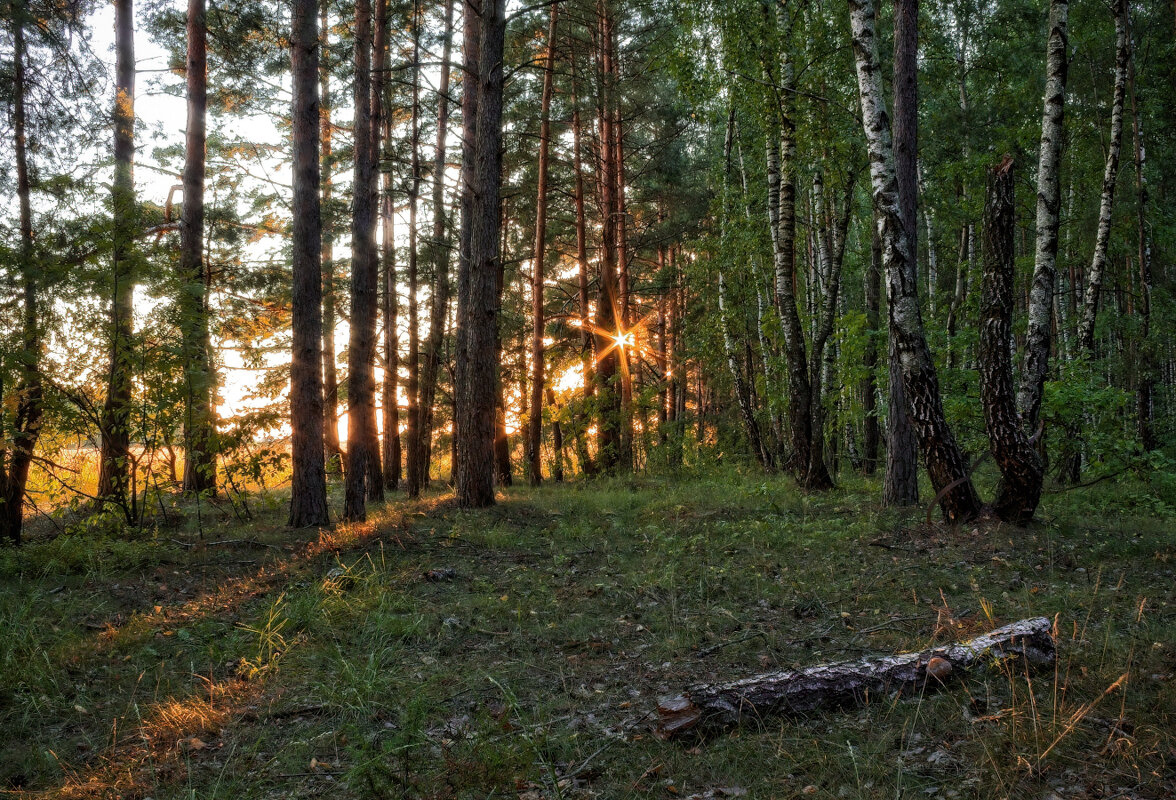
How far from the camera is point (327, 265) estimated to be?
56.4ft

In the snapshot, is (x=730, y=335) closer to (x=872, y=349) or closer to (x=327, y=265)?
(x=872, y=349)

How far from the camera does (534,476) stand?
56.9 ft

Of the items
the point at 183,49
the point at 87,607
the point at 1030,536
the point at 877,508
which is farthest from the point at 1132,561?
the point at 183,49

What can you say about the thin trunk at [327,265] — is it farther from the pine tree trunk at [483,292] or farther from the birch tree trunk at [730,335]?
the birch tree trunk at [730,335]

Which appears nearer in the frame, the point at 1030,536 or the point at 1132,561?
the point at 1132,561

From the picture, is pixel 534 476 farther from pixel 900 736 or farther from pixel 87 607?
pixel 900 736

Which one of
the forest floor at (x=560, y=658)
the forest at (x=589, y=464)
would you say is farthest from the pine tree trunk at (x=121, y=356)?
the forest floor at (x=560, y=658)

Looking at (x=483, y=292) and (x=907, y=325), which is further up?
(x=483, y=292)

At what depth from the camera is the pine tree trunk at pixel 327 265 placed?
53.2ft

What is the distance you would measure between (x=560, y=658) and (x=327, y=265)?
49.6ft

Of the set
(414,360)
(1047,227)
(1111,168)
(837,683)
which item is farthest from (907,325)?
(414,360)

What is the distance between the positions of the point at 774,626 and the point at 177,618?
500 centimetres

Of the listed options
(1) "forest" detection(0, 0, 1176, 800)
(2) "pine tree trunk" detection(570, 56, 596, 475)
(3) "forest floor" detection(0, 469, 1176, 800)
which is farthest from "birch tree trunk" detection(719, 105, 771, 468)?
(3) "forest floor" detection(0, 469, 1176, 800)

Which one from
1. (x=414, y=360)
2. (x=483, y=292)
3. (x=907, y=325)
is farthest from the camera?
(x=414, y=360)
